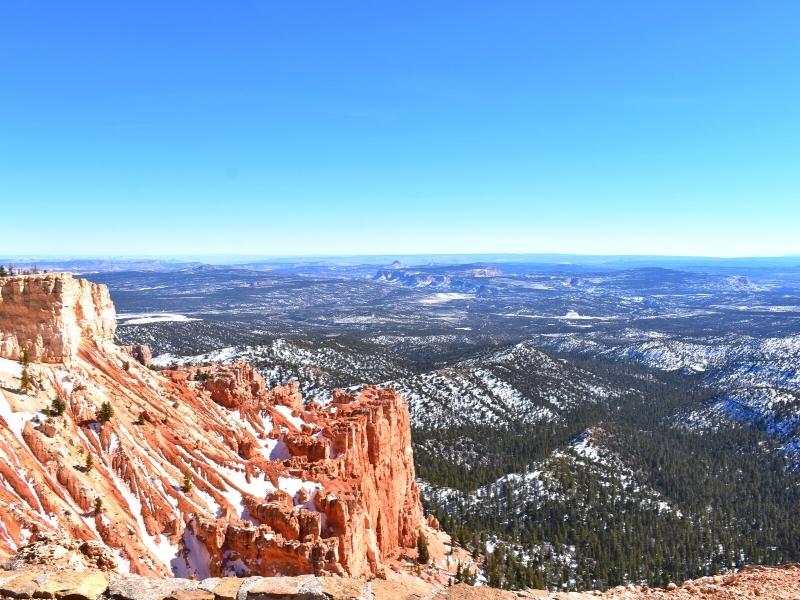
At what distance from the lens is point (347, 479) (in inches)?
1956

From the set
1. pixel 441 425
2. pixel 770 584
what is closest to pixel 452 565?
pixel 770 584

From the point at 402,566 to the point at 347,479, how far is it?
10.4 metres

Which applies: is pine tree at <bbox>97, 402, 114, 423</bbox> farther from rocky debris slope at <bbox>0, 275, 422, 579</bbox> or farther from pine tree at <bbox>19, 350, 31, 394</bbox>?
pine tree at <bbox>19, 350, 31, 394</bbox>

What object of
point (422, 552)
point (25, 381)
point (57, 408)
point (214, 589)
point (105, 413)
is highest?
point (25, 381)

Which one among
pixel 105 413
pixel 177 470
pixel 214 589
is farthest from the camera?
pixel 177 470

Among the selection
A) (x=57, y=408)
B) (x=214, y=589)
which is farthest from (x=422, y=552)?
(x=214, y=589)

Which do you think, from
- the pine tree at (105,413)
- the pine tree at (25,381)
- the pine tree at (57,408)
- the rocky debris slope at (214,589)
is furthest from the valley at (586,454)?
the rocky debris slope at (214,589)

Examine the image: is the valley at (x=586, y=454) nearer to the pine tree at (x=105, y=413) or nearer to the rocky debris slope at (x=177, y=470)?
the rocky debris slope at (x=177, y=470)

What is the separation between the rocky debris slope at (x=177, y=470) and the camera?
109ft

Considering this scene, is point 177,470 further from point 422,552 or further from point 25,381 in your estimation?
point 422,552

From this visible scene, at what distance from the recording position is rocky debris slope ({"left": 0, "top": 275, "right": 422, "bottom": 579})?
33.2 metres

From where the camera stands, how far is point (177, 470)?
4206cm

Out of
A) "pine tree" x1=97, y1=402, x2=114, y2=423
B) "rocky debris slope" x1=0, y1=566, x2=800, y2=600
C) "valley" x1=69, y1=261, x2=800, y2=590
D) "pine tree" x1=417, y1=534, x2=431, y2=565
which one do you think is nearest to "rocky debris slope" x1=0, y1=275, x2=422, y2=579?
"pine tree" x1=97, y1=402, x2=114, y2=423

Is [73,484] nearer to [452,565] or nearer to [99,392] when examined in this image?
[99,392]
